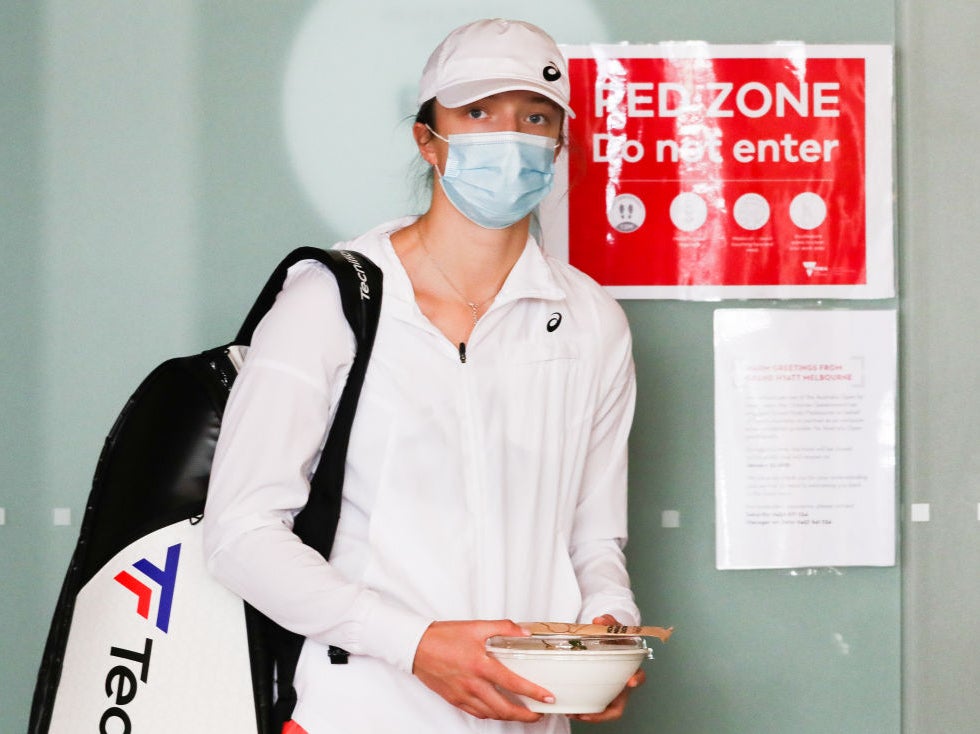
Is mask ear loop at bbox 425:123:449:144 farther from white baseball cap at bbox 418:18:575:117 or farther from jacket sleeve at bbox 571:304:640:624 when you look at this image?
jacket sleeve at bbox 571:304:640:624

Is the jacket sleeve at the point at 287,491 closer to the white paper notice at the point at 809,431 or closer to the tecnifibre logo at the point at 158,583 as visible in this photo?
the tecnifibre logo at the point at 158,583

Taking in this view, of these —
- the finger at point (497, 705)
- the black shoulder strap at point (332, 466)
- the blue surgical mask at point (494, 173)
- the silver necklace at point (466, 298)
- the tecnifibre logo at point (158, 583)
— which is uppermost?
the blue surgical mask at point (494, 173)

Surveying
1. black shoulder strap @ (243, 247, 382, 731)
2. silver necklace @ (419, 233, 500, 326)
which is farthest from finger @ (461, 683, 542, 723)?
silver necklace @ (419, 233, 500, 326)

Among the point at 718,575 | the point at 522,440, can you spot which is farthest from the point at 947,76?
the point at 522,440

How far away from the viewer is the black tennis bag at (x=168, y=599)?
47.1 inches

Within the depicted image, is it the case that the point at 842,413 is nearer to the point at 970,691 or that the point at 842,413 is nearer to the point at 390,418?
the point at 970,691

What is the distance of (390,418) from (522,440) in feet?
0.48

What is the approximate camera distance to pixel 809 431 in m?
1.87

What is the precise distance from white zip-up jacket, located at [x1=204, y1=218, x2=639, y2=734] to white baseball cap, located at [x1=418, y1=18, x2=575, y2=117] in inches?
7.2

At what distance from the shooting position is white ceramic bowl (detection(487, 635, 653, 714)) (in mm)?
1064

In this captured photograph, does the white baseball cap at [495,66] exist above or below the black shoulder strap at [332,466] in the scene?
above

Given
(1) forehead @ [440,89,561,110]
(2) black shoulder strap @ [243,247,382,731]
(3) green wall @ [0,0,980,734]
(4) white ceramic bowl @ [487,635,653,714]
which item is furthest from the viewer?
(3) green wall @ [0,0,980,734]

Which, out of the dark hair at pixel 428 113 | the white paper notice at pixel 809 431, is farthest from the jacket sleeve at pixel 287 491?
the white paper notice at pixel 809 431

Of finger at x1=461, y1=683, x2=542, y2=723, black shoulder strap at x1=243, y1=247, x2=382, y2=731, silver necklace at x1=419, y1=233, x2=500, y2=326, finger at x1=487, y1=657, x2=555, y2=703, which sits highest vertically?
silver necklace at x1=419, y1=233, x2=500, y2=326
